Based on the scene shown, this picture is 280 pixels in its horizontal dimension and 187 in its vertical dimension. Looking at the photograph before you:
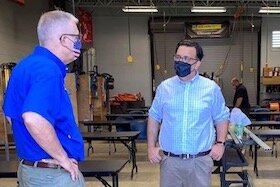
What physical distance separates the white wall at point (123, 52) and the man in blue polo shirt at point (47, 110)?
1176cm

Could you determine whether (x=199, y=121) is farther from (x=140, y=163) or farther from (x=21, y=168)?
(x=140, y=163)

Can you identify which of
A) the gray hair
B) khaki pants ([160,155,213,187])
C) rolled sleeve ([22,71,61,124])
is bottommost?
khaki pants ([160,155,213,187])

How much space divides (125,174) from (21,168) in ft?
13.4

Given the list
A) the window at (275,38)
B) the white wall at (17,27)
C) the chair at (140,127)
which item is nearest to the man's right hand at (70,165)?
the chair at (140,127)

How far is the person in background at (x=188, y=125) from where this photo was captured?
250 cm

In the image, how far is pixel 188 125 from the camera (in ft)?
8.20

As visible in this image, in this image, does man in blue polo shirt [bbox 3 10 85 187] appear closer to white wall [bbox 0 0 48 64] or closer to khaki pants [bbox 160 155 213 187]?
khaki pants [bbox 160 155 213 187]

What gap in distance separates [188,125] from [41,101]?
46.2 inches

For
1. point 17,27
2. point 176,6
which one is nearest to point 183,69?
point 17,27

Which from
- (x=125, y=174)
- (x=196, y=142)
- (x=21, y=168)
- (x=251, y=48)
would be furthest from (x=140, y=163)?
(x=251, y=48)

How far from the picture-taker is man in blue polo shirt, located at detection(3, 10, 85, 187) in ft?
5.27

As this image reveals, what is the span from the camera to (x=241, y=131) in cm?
405

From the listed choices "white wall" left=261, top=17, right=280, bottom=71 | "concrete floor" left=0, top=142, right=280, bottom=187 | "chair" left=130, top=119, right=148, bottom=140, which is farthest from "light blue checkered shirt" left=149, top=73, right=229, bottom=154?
"white wall" left=261, top=17, right=280, bottom=71

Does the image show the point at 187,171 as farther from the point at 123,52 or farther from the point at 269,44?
the point at 269,44
